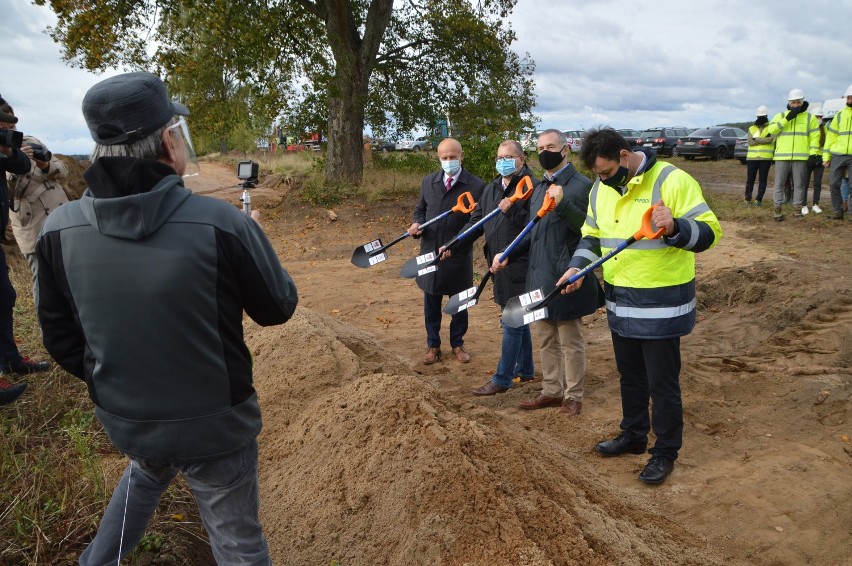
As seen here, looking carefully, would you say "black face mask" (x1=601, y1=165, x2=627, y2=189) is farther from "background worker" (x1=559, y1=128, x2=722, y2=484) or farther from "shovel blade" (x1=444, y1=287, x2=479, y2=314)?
"shovel blade" (x1=444, y1=287, x2=479, y2=314)

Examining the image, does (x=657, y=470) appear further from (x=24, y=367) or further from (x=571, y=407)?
(x=24, y=367)

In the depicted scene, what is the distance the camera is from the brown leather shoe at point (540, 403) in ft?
17.3

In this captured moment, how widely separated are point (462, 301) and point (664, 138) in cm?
2521

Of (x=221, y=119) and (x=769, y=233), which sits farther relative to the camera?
(x=221, y=119)

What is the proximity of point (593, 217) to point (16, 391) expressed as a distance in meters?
4.03

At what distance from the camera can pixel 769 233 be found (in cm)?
1041

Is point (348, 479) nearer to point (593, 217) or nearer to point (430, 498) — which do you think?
point (430, 498)

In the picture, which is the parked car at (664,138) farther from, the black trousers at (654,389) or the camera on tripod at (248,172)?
the camera on tripod at (248,172)

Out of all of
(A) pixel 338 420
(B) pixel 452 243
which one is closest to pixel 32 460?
(A) pixel 338 420

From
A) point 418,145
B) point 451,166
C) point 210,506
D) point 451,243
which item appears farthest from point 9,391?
point 418,145

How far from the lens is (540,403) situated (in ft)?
17.3

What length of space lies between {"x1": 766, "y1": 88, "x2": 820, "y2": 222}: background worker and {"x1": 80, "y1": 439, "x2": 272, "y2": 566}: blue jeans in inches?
446

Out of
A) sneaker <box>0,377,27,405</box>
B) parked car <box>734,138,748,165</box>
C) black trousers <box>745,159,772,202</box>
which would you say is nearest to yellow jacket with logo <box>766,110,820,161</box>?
black trousers <box>745,159,772,202</box>

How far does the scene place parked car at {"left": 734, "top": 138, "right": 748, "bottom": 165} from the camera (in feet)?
78.9
